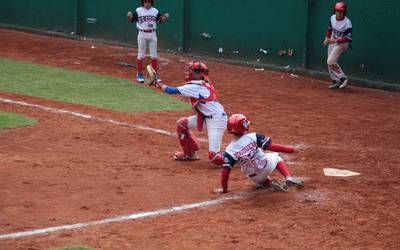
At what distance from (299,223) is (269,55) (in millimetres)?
12024

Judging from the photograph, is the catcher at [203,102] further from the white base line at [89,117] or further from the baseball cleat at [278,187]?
the white base line at [89,117]

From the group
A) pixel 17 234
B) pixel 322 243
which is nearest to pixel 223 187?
pixel 322 243

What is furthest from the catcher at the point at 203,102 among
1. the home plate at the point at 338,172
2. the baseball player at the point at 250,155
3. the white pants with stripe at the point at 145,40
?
the white pants with stripe at the point at 145,40

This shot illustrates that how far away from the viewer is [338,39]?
56.5 feet

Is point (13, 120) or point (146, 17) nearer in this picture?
point (13, 120)

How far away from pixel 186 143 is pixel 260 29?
9436 mm

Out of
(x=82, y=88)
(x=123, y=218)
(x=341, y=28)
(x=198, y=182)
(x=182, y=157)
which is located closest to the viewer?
(x=123, y=218)

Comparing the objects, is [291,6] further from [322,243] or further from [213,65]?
[322,243]

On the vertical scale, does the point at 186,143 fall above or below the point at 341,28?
below

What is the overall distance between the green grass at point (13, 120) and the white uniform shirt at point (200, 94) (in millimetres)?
3433

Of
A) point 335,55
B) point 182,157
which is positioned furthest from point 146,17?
point 182,157

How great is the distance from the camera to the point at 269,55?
1964 centimetres

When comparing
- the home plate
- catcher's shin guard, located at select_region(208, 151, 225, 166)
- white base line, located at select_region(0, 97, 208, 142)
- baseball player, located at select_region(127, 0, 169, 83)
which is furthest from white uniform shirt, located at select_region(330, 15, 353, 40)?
catcher's shin guard, located at select_region(208, 151, 225, 166)

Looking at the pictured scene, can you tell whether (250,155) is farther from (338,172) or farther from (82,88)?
(82,88)
